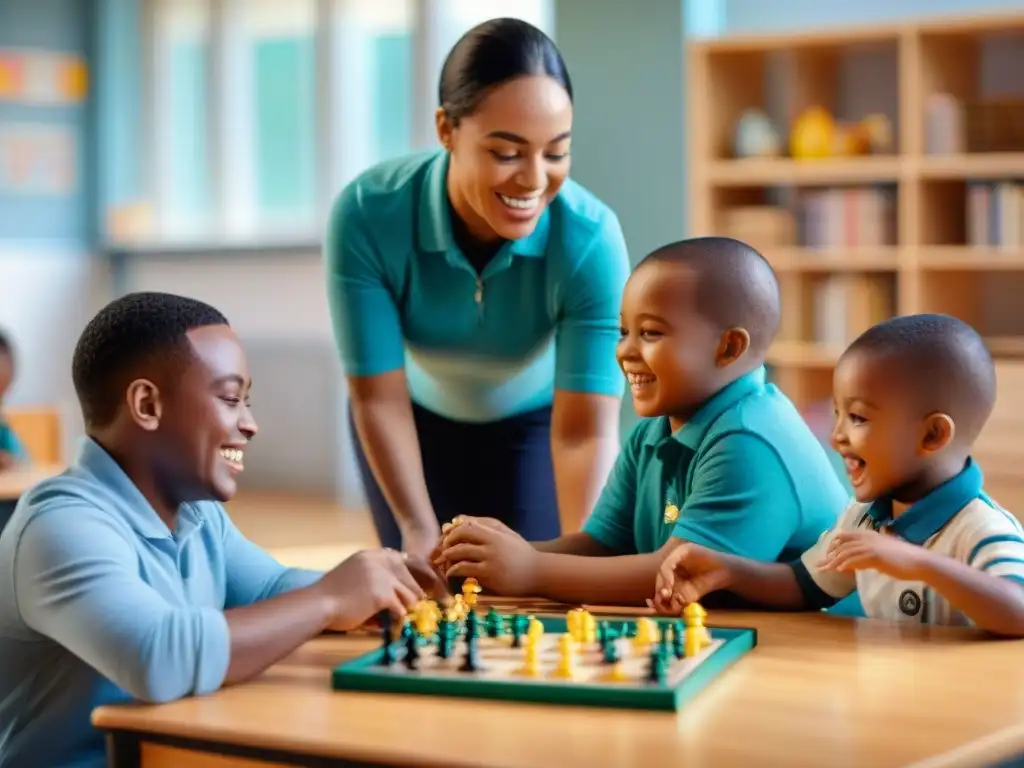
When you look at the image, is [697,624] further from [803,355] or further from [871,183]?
[871,183]

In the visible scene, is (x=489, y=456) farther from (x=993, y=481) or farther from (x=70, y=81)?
(x=70, y=81)

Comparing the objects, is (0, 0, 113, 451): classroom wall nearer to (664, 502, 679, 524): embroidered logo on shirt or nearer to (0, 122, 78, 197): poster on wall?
(0, 122, 78, 197): poster on wall

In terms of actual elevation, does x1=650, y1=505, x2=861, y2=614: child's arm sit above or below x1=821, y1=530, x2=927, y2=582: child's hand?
below

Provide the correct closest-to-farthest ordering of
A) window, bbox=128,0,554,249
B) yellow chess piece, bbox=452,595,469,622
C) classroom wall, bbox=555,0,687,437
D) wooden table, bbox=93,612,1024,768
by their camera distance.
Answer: wooden table, bbox=93,612,1024,768
yellow chess piece, bbox=452,595,469,622
classroom wall, bbox=555,0,687,437
window, bbox=128,0,554,249

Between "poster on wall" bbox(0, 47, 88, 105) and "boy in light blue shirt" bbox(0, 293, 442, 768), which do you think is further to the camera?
"poster on wall" bbox(0, 47, 88, 105)

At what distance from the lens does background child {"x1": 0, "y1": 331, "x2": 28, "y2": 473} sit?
4.14 m

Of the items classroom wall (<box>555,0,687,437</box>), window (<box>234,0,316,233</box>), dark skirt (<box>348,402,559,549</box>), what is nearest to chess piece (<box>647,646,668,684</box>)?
dark skirt (<box>348,402,559,549</box>)

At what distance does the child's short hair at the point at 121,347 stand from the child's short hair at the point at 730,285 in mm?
618

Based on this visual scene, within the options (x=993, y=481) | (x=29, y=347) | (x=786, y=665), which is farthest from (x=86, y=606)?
(x=29, y=347)

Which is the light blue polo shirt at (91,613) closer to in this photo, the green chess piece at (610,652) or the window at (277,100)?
the green chess piece at (610,652)

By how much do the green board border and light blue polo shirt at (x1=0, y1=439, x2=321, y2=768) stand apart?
131mm

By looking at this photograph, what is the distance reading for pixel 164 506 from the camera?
1619mm

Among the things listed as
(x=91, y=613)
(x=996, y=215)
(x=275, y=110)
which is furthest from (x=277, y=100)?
(x=91, y=613)

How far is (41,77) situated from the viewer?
827 cm
